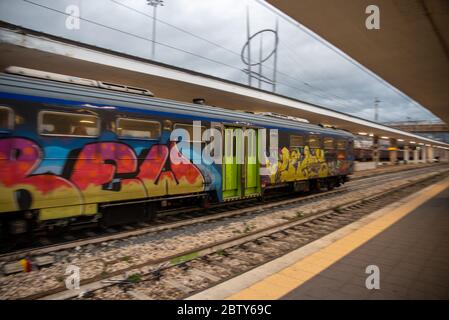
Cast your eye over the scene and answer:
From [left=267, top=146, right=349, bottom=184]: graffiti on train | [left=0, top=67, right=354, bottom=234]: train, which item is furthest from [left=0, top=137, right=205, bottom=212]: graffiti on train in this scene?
[left=267, top=146, right=349, bottom=184]: graffiti on train

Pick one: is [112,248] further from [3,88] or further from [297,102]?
[297,102]

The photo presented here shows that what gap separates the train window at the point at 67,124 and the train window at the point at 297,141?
8.56 m

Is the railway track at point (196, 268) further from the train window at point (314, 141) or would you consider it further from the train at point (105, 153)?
the train window at point (314, 141)

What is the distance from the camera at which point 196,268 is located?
5.56 metres

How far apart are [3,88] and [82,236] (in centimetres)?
367

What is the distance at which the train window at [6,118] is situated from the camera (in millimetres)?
5816

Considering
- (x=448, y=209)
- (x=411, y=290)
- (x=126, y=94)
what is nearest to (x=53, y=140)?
(x=126, y=94)

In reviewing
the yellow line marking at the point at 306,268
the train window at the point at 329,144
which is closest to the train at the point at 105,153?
the yellow line marking at the point at 306,268

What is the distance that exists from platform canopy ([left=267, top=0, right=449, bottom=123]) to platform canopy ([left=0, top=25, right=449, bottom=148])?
8404 mm

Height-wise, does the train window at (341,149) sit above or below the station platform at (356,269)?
above

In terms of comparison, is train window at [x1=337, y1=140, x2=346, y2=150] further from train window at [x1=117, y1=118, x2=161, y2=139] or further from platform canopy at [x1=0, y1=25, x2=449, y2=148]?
train window at [x1=117, y1=118, x2=161, y2=139]

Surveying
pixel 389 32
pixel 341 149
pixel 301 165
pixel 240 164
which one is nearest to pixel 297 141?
pixel 301 165

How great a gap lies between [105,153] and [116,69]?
7.60m
